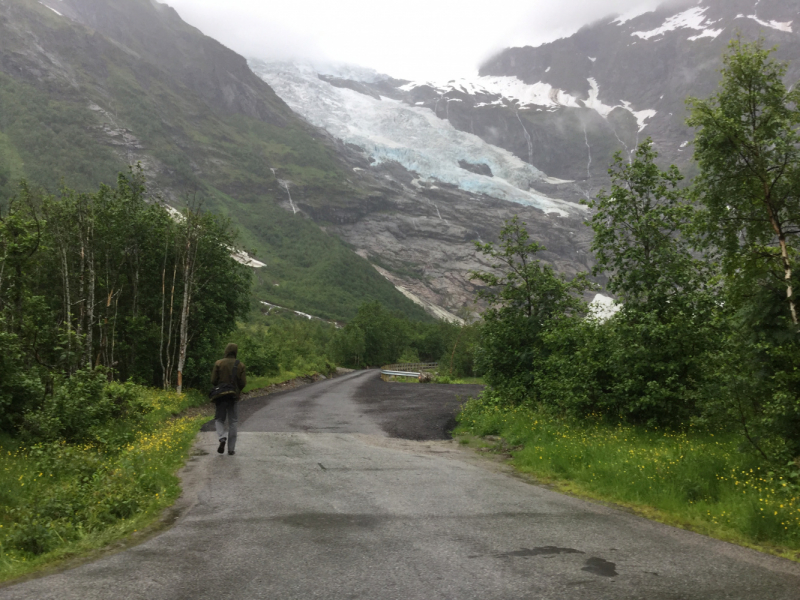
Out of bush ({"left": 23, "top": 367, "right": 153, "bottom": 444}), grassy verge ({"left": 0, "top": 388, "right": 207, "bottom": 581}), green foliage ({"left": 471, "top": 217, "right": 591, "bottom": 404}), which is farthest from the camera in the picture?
green foliage ({"left": 471, "top": 217, "right": 591, "bottom": 404})

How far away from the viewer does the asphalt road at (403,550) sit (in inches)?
178

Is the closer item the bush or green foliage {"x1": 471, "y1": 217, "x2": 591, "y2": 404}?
the bush

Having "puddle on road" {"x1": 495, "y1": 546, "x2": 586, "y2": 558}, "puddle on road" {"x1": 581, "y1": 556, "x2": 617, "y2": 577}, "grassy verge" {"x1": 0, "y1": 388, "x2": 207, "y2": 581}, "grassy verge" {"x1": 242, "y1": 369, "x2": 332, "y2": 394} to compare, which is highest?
"puddle on road" {"x1": 581, "y1": 556, "x2": 617, "y2": 577}

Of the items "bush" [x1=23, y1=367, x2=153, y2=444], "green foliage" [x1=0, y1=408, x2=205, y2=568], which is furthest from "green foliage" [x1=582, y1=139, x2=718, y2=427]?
"bush" [x1=23, y1=367, x2=153, y2=444]

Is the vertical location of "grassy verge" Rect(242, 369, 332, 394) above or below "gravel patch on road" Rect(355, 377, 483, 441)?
below

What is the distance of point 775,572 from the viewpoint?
201 inches

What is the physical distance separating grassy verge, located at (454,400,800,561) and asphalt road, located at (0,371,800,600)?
636 millimetres

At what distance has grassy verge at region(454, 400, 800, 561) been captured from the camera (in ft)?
21.2

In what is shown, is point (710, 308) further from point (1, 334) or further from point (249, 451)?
point (1, 334)

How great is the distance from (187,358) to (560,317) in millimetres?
17869

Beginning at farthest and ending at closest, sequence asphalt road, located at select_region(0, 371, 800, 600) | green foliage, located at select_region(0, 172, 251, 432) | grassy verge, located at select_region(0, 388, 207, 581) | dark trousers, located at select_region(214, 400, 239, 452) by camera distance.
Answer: green foliage, located at select_region(0, 172, 251, 432) < dark trousers, located at select_region(214, 400, 239, 452) < grassy verge, located at select_region(0, 388, 207, 581) < asphalt road, located at select_region(0, 371, 800, 600)

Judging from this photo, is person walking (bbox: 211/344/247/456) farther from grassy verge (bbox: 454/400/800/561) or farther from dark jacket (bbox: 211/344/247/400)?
grassy verge (bbox: 454/400/800/561)

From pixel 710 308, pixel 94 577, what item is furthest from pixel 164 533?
pixel 710 308

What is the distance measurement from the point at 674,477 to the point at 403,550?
Result: 4720 millimetres
